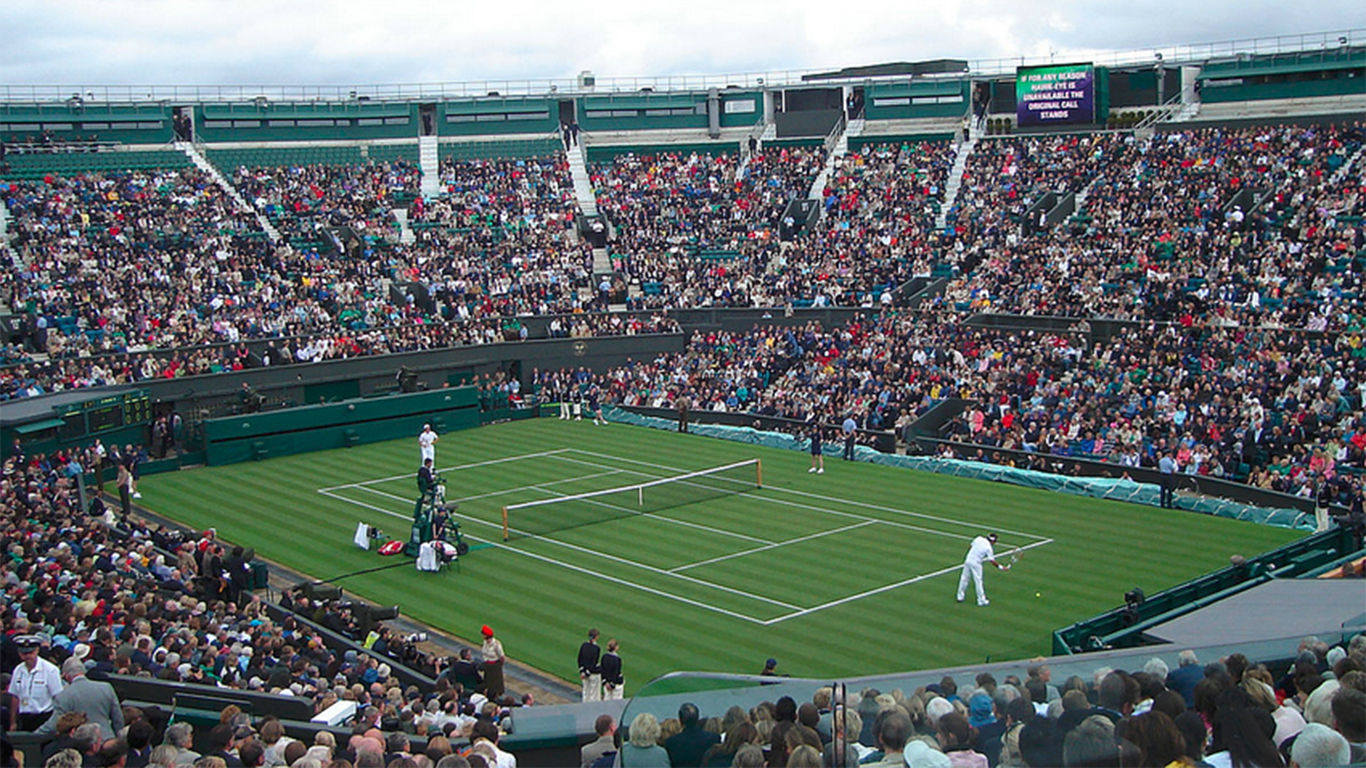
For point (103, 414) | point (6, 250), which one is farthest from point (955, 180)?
point (6, 250)

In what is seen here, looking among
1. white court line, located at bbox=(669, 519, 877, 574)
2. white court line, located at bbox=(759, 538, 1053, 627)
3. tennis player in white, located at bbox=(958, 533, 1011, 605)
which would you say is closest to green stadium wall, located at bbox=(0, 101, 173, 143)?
white court line, located at bbox=(669, 519, 877, 574)

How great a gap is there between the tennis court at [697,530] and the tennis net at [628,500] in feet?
0.16

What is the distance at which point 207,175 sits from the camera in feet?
192

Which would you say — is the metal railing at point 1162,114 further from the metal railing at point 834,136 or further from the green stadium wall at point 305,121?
the green stadium wall at point 305,121

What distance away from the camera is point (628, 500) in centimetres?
3266

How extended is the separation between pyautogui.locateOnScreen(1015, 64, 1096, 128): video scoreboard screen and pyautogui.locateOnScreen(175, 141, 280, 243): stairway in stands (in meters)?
33.7

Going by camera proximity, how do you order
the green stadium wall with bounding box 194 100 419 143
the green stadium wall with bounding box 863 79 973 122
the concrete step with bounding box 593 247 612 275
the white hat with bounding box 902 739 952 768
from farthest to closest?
the green stadium wall with bounding box 863 79 973 122 < the green stadium wall with bounding box 194 100 419 143 < the concrete step with bounding box 593 247 612 275 < the white hat with bounding box 902 739 952 768

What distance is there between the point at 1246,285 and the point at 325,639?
3116 cm

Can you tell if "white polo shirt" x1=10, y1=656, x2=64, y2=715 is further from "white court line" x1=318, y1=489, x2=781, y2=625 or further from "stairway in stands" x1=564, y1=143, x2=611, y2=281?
"stairway in stands" x1=564, y1=143, x2=611, y2=281

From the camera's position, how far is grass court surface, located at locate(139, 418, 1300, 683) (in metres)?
21.9

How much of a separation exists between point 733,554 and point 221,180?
40.6 meters

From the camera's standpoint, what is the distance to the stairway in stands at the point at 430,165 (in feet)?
205

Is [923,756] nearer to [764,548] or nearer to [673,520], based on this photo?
[764,548]

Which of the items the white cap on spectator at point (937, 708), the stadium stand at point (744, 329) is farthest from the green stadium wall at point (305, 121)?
the white cap on spectator at point (937, 708)
